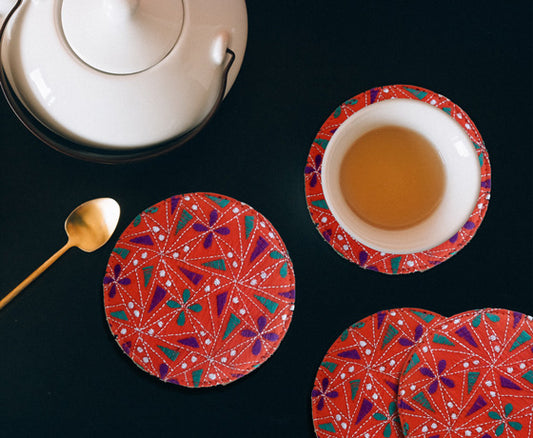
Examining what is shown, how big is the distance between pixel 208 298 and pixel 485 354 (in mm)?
361

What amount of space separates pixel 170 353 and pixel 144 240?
0.46 feet

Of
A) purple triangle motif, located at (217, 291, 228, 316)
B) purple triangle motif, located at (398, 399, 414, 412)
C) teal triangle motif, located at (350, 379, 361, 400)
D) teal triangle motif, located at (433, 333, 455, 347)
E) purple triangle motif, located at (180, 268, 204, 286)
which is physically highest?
purple triangle motif, located at (180, 268, 204, 286)

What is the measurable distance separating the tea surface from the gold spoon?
0.28m

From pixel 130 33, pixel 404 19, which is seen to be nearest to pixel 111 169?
pixel 130 33

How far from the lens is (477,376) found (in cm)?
67

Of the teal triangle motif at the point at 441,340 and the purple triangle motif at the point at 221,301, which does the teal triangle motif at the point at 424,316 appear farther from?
the purple triangle motif at the point at 221,301

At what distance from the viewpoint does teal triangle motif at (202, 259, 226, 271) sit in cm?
66

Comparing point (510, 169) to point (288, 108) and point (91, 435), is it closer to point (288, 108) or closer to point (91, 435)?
point (288, 108)

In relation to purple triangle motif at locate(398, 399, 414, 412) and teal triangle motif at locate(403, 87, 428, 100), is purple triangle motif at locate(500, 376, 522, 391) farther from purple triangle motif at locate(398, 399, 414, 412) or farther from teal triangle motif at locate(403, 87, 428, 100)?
teal triangle motif at locate(403, 87, 428, 100)

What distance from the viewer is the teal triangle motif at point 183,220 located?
653 mm

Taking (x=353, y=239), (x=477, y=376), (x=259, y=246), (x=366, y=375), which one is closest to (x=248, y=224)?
(x=259, y=246)

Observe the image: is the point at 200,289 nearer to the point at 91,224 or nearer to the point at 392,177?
the point at 91,224

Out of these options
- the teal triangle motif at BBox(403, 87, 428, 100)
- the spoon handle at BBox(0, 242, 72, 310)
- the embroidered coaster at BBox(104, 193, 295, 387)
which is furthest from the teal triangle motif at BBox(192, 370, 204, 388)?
the teal triangle motif at BBox(403, 87, 428, 100)

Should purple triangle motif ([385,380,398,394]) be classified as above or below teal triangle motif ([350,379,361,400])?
below
